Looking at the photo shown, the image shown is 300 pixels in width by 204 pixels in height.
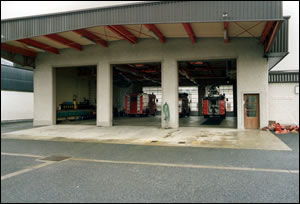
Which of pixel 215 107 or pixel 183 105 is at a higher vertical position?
pixel 183 105

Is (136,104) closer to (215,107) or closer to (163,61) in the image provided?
(215,107)

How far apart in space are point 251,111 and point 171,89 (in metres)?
5.37

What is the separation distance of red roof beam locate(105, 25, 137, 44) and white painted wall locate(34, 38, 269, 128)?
0.75 meters

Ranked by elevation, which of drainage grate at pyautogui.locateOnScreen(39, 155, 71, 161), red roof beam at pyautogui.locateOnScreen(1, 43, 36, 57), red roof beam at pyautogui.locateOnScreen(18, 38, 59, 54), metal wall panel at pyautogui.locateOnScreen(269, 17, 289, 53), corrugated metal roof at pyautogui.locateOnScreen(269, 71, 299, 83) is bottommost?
drainage grate at pyautogui.locateOnScreen(39, 155, 71, 161)

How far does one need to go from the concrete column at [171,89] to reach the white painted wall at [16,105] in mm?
14947

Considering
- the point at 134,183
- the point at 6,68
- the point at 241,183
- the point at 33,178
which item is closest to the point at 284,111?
the point at 241,183

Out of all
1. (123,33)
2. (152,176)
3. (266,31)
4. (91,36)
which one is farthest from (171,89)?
(152,176)

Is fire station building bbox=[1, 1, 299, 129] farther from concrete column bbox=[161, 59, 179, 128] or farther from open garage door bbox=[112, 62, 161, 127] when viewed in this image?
Answer: open garage door bbox=[112, 62, 161, 127]

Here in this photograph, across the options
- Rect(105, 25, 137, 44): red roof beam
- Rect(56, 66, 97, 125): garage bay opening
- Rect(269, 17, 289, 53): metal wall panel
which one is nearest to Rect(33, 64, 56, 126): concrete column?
Rect(56, 66, 97, 125): garage bay opening

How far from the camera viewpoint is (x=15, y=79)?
23.7 metres

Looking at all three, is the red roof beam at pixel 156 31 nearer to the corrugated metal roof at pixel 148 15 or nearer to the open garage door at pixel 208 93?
the corrugated metal roof at pixel 148 15

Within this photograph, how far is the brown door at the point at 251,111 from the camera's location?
15654 millimetres

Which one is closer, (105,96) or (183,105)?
(105,96)

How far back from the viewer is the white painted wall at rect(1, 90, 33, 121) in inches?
883
